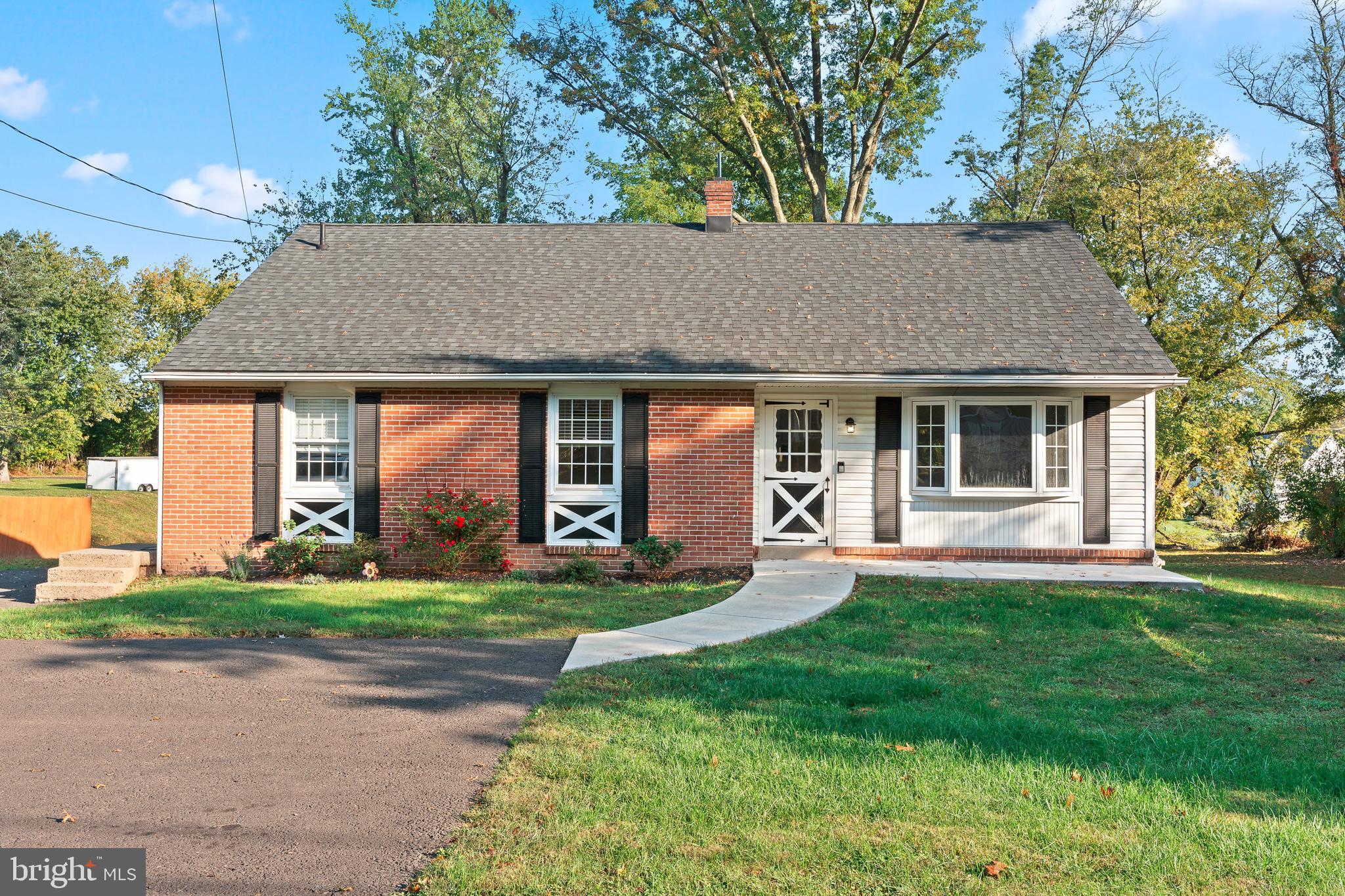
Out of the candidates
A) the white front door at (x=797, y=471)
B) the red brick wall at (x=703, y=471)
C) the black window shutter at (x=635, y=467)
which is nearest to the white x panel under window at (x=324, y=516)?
the black window shutter at (x=635, y=467)

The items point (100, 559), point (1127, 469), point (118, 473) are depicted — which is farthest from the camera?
point (118, 473)

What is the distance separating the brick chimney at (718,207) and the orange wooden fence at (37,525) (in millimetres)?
14928

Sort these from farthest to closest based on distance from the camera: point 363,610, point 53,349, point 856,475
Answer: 1. point 53,349
2. point 856,475
3. point 363,610

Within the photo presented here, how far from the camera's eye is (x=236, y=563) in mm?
11781

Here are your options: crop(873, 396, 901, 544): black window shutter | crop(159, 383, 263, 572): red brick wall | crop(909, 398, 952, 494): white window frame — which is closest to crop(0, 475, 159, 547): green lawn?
crop(159, 383, 263, 572): red brick wall

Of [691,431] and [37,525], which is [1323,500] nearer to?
[691,431]

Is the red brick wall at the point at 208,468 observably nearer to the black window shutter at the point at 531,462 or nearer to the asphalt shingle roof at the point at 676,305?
the asphalt shingle roof at the point at 676,305

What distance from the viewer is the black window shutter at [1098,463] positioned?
40.7 ft

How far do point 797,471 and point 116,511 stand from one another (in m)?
22.1

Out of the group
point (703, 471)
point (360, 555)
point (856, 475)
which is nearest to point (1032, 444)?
point (856, 475)

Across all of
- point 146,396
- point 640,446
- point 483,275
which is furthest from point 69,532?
point 146,396

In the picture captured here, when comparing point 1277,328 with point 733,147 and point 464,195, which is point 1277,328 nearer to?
point 733,147

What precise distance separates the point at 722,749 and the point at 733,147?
83.7 ft

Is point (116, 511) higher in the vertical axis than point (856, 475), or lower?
lower
